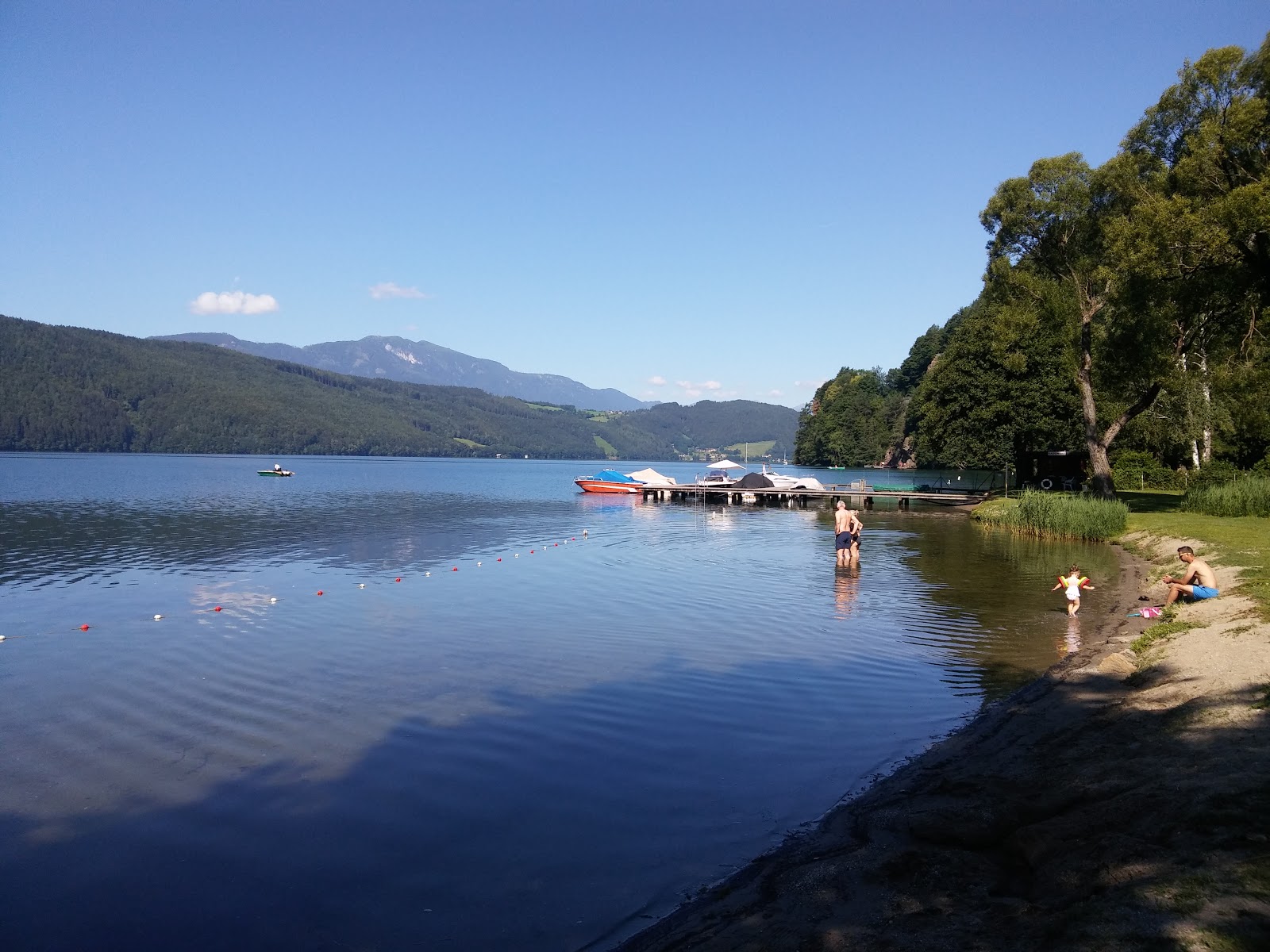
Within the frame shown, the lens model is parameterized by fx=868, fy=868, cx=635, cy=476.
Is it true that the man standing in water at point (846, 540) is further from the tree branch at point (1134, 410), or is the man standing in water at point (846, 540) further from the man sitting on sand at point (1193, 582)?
the tree branch at point (1134, 410)

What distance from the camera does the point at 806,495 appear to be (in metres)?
65.5

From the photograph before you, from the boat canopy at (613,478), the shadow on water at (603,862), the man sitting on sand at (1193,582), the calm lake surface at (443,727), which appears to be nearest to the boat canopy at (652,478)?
the boat canopy at (613,478)

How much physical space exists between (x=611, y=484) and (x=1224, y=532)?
2114 inches

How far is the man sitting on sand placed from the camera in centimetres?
1622

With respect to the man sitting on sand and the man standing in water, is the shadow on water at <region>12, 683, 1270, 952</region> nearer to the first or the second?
the man sitting on sand

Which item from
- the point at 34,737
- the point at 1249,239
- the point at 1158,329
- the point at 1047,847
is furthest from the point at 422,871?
the point at 1158,329

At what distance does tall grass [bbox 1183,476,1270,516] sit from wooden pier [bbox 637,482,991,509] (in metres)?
24.5

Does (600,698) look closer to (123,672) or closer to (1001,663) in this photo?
(1001,663)

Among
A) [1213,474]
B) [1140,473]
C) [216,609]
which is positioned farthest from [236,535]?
[1140,473]

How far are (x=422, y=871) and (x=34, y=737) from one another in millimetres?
7013

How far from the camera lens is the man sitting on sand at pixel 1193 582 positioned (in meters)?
16.2

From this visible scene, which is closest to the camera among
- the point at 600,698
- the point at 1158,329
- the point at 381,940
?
the point at 381,940

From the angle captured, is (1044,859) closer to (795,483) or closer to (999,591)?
(999,591)

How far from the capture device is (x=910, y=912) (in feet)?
19.2
